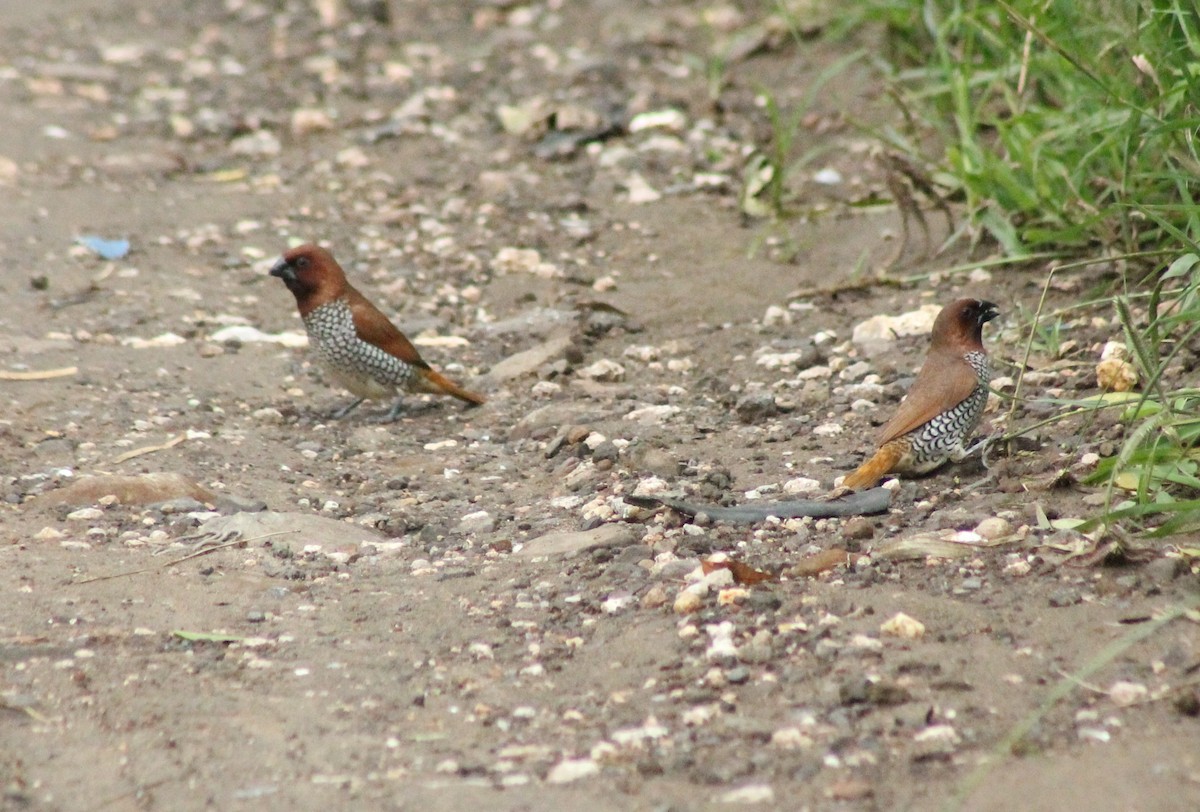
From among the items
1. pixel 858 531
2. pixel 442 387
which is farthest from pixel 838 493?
pixel 442 387

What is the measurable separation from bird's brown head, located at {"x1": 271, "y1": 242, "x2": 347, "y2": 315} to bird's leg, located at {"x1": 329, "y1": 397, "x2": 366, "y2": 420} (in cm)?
52

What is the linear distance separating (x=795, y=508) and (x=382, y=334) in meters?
2.57

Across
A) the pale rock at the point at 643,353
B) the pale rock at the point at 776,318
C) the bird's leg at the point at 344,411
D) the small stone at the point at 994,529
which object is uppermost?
the small stone at the point at 994,529

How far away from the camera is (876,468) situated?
4.58 meters

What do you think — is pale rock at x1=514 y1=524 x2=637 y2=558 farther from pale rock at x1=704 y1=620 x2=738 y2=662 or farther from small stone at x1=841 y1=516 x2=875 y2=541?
pale rock at x1=704 y1=620 x2=738 y2=662

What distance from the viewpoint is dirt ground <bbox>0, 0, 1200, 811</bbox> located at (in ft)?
9.95

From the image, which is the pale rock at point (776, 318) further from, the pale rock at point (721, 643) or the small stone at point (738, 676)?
the small stone at point (738, 676)

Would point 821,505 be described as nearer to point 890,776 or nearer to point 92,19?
point 890,776

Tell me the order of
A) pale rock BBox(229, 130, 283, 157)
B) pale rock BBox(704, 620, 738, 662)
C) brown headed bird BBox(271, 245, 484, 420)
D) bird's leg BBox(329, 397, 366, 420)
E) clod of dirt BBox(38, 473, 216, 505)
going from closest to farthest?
1. pale rock BBox(704, 620, 738, 662)
2. clod of dirt BBox(38, 473, 216, 505)
3. bird's leg BBox(329, 397, 366, 420)
4. brown headed bird BBox(271, 245, 484, 420)
5. pale rock BBox(229, 130, 283, 157)

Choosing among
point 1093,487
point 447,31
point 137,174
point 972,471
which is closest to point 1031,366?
point 972,471

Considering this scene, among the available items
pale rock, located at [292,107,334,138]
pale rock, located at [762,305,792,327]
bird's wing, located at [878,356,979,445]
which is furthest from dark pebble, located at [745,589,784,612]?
pale rock, located at [292,107,334,138]

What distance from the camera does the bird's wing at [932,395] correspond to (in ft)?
15.3

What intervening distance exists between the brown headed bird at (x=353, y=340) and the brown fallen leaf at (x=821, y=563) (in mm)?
2542

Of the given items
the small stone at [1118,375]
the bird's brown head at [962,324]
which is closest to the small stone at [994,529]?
the small stone at [1118,375]
